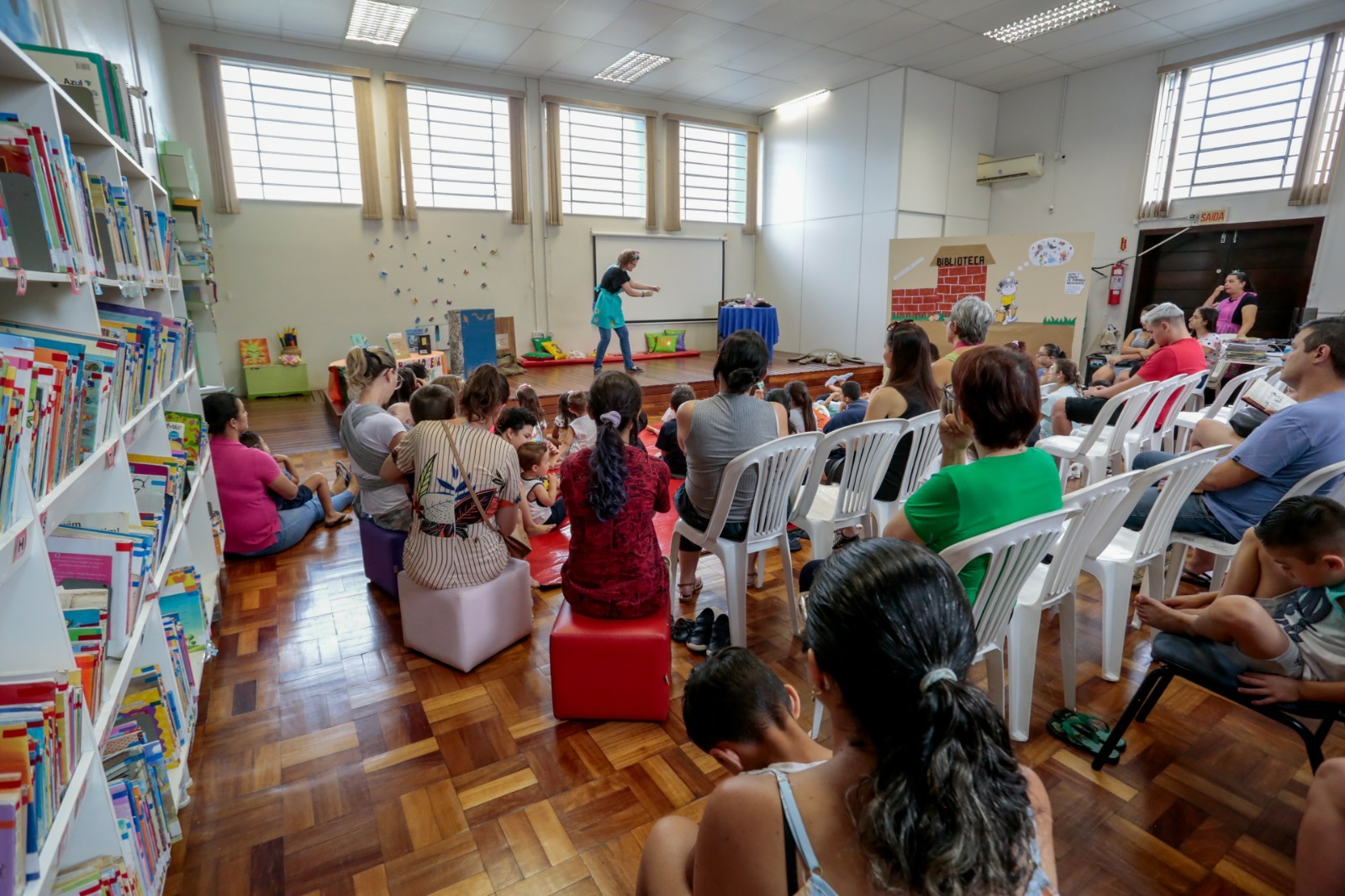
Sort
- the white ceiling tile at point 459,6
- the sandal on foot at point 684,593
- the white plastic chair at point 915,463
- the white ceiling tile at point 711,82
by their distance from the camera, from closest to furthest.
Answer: the white plastic chair at point 915,463 < the sandal on foot at point 684,593 < the white ceiling tile at point 459,6 < the white ceiling tile at point 711,82

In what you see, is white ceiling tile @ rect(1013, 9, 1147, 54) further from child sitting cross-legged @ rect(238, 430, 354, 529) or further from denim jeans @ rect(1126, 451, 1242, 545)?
child sitting cross-legged @ rect(238, 430, 354, 529)

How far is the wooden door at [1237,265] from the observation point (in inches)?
242

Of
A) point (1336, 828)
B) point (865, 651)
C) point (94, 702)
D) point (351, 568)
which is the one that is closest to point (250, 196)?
point (351, 568)

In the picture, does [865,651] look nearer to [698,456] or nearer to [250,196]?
[698,456]

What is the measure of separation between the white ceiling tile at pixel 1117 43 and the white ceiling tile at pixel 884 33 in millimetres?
1757

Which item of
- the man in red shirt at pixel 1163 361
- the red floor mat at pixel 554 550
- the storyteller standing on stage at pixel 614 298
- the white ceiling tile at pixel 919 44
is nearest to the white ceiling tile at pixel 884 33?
the white ceiling tile at pixel 919 44

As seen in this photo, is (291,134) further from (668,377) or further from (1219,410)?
(1219,410)

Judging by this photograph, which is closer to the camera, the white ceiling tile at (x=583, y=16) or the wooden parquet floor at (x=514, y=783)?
the wooden parquet floor at (x=514, y=783)

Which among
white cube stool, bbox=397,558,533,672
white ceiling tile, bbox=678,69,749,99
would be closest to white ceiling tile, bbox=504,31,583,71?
white ceiling tile, bbox=678,69,749,99

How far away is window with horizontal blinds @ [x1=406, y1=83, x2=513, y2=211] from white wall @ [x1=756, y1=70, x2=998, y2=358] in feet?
12.9

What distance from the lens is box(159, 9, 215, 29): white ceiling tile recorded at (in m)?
5.70

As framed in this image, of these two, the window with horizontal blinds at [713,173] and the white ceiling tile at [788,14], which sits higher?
the white ceiling tile at [788,14]

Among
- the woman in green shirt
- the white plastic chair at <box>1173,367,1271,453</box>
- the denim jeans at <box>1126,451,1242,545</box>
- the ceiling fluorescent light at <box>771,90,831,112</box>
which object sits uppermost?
the ceiling fluorescent light at <box>771,90,831,112</box>

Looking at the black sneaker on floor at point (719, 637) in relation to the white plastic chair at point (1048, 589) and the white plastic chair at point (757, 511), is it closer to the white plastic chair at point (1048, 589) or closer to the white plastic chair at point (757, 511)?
the white plastic chair at point (757, 511)
